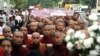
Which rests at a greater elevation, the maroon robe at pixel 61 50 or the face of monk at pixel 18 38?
the face of monk at pixel 18 38

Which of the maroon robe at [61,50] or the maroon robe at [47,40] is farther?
the maroon robe at [47,40]

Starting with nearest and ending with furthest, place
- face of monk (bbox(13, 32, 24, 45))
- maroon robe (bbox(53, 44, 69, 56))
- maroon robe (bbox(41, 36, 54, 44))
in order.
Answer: maroon robe (bbox(53, 44, 69, 56)) → face of monk (bbox(13, 32, 24, 45)) → maroon robe (bbox(41, 36, 54, 44))

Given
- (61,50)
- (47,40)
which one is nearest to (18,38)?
(47,40)

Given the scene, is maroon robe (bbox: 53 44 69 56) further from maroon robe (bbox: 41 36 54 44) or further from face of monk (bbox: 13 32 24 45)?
face of monk (bbox: 13 32 24 45)

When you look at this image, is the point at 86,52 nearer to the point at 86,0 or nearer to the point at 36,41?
the point at 36,41

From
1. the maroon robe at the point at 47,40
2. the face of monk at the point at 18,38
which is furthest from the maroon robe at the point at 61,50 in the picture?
the face of monk at the point at 18,38

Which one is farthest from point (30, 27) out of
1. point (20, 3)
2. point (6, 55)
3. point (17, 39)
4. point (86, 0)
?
point (86, 0)

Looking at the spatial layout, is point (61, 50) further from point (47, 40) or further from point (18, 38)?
point (18, 38)

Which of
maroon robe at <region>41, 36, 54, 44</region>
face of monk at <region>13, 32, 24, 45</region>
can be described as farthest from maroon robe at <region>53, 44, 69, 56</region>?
face of monk at <region>13, 32, 24, 45</region>

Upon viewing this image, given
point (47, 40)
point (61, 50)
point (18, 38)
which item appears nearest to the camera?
point (61, 50)

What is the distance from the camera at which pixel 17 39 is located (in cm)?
1101

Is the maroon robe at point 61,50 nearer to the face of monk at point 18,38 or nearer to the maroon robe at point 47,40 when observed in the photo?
the maroon robe at point 47,40

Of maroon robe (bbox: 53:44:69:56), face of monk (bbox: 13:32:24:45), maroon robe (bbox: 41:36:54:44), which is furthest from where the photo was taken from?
maroon robe (bbox: 41:36:54:44)

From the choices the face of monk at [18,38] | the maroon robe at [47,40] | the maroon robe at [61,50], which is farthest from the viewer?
the maroon robe at [47,40]
